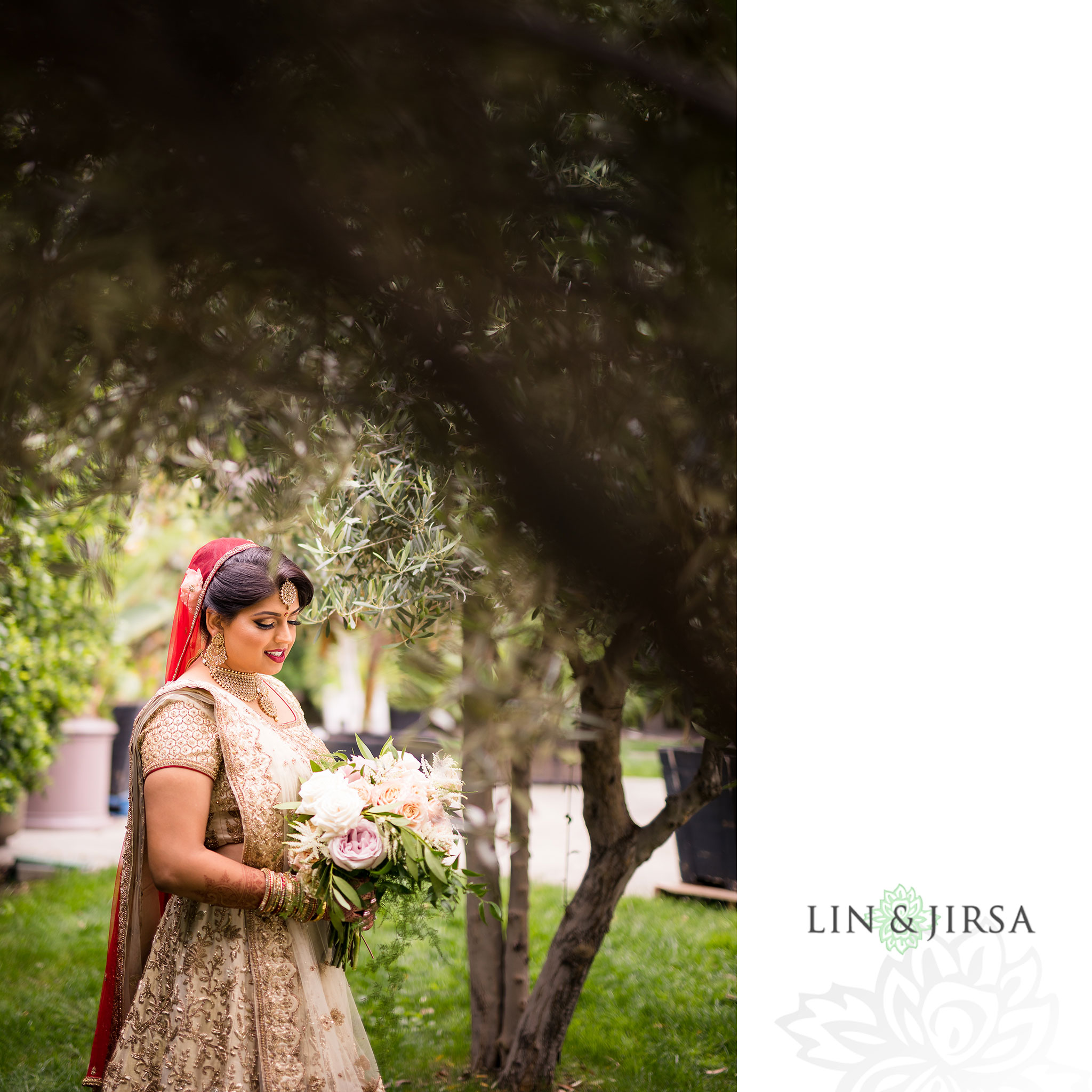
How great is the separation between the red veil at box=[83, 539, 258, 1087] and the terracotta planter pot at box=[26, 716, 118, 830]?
4621mm

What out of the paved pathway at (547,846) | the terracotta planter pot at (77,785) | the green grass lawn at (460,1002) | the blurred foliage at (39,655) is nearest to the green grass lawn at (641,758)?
the paved pathway at (547,846)

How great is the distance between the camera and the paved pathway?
4.34 m

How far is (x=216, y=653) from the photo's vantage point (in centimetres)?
160

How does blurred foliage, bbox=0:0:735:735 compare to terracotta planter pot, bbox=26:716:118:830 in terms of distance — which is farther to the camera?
terracotta planter pot, bbox=26:716:118:830

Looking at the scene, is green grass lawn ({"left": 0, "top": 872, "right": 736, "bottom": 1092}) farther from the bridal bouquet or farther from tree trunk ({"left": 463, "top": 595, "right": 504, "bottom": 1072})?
the bridal bouquet

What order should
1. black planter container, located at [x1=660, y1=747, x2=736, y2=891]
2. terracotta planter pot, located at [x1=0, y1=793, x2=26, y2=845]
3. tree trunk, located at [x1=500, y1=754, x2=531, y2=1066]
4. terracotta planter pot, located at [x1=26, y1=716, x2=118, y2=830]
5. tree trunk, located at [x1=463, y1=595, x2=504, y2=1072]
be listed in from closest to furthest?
tree trunk, located at [x1=463, y1=595, x2=504, y2=1072] → tree trunk, located at [x1=500, y1=754, x2=531, y2=1066] → black planter container, located at [x1=660, y1=747, x2=736, y2=891] → terracotta planter pot, located at [x1=0, y1=793, x2=26, y2=845] → terracotta planter pot, located at [x1=26, y1=716, x2=118, y2=830]

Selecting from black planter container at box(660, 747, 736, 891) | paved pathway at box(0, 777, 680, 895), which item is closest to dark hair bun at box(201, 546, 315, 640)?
black planter container at box(660, 747, 736, 891)

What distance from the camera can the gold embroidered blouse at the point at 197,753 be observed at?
1.47 meters

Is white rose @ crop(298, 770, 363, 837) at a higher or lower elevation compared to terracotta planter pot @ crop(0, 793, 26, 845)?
higher

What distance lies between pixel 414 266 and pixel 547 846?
4.41 meters
